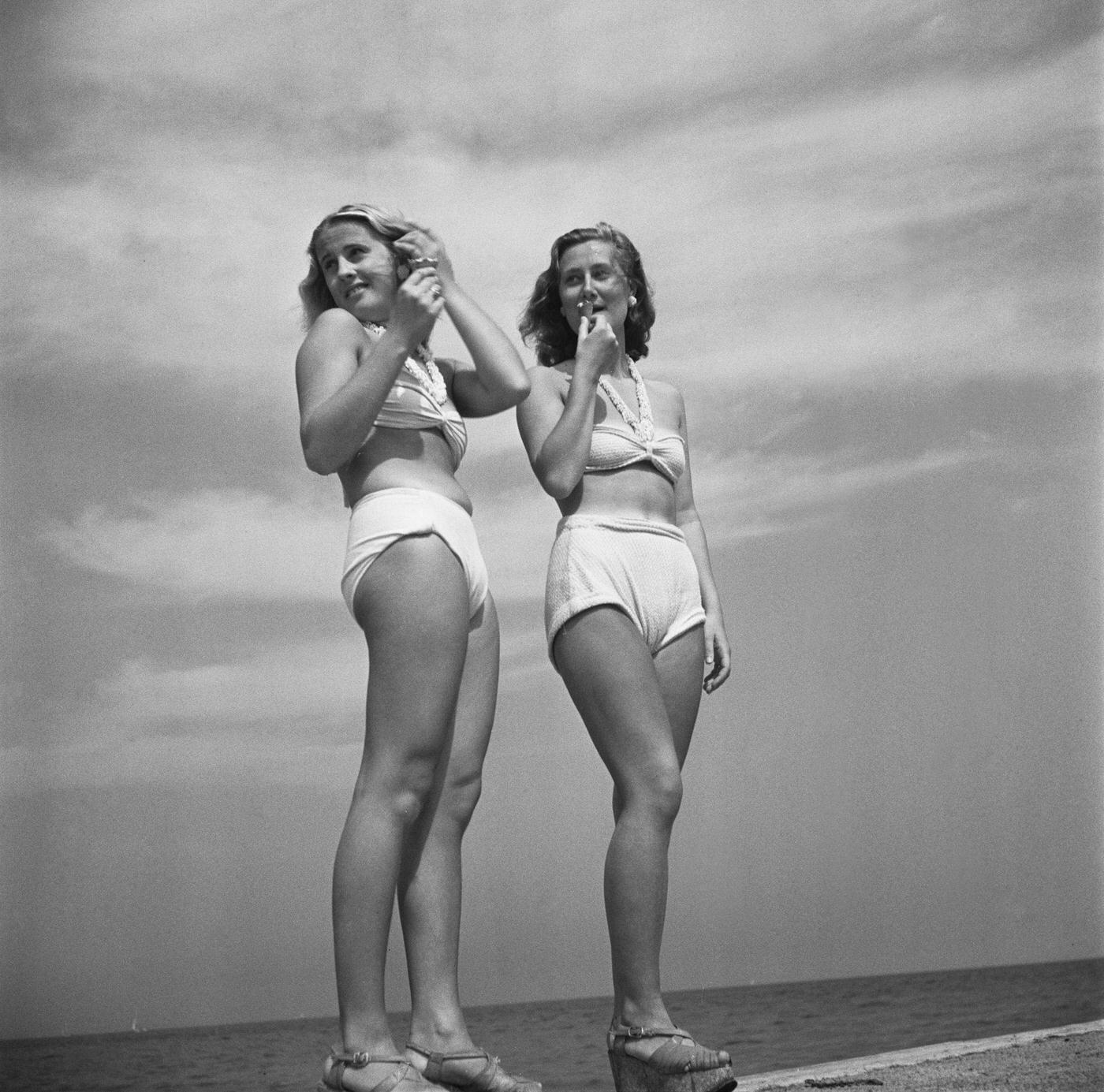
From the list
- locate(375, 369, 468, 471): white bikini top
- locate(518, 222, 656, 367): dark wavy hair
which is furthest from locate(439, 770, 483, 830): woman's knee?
locate(518, 222, 656, 367): dark wavy hair

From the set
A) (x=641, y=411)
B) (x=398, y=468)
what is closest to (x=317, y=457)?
(x=398, y=468)

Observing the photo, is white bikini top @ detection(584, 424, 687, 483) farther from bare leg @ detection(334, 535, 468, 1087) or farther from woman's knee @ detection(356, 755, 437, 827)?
woman's knee @ detection(356, 755, 437, 827)

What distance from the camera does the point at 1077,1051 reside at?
124 inches

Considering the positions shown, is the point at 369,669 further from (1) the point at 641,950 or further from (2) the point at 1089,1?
(2) the point at 1089,1

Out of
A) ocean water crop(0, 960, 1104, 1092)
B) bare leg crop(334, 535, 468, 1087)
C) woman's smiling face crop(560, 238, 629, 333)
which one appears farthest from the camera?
ocean water crop(0, 960, 1104, 1092)

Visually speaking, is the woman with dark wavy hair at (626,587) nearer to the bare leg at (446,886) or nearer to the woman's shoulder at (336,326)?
the bare leg at (446,886)

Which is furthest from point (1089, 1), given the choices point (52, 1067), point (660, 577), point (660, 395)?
point (52, 1067)

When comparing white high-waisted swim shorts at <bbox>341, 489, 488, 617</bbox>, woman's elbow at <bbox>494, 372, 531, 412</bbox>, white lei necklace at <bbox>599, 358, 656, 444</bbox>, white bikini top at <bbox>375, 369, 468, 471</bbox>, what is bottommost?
white high-waisted swim shorts at <bbox>341, 489, 488, 617</bbox>

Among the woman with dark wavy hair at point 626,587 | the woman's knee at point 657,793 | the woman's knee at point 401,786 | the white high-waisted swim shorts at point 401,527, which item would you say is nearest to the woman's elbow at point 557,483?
the woman with dark wavy hair at point 626,587

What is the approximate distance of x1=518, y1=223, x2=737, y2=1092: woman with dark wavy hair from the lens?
2570 mm

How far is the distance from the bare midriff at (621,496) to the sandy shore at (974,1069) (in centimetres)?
111

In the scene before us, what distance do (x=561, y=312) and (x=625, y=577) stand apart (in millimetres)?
674

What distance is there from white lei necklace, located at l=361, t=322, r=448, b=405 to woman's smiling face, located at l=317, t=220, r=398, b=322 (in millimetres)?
36

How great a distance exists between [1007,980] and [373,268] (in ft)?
97.6
